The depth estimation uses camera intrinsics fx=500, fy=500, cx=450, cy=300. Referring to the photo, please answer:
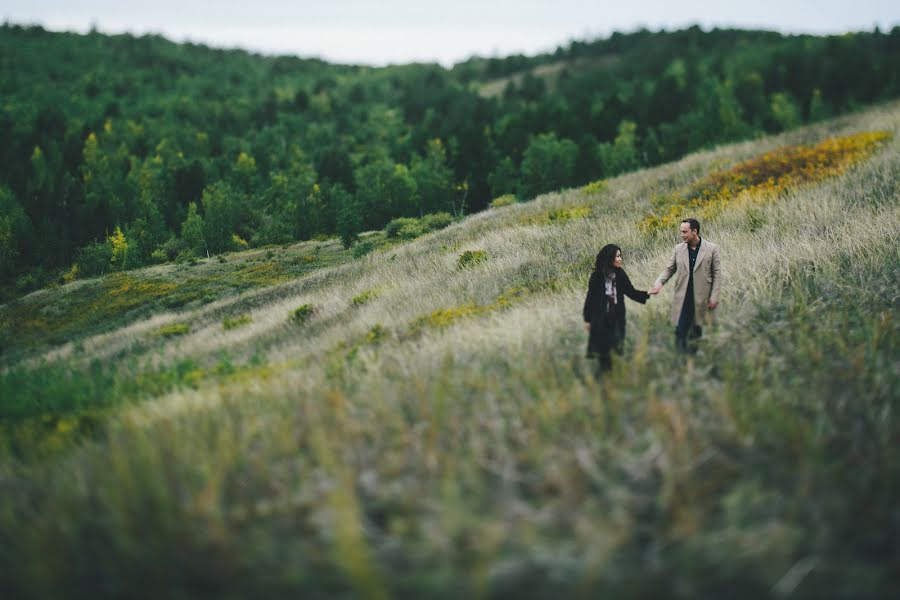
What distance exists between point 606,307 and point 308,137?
8680cm

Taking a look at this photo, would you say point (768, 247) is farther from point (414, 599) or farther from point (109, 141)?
point (109, 141)

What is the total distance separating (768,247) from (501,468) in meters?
7.19

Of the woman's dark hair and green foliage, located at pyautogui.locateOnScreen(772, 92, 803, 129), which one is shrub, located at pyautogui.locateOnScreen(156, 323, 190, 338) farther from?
green foliage, located at pyautogui.locateOnScreen(772, 92, 803, 129)

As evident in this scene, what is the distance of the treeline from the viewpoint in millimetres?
34038

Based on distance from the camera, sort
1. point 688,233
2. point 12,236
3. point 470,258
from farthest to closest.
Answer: point 12,236 < point 470,258 < point 688,233

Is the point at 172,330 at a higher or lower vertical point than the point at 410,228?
lower

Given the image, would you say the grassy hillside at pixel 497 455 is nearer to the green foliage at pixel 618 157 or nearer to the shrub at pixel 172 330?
the shrub at pixel 172 330

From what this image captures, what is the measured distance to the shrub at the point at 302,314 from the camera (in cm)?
1073

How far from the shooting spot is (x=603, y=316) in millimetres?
5379

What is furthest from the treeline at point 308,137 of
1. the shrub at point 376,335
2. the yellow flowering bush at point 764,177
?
the shrub at point 376,335

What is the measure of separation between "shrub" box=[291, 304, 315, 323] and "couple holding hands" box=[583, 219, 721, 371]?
6.92m

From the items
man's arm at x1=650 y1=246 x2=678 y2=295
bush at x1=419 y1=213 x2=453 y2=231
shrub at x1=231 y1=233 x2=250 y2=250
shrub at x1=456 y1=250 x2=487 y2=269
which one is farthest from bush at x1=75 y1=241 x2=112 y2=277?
man's arm at x1=650 y1=246 x2=678 y2=295

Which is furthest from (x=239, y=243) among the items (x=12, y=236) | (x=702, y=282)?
(x=702, y=282)

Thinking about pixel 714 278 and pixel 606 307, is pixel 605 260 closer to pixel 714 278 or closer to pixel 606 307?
pixel 606 307
